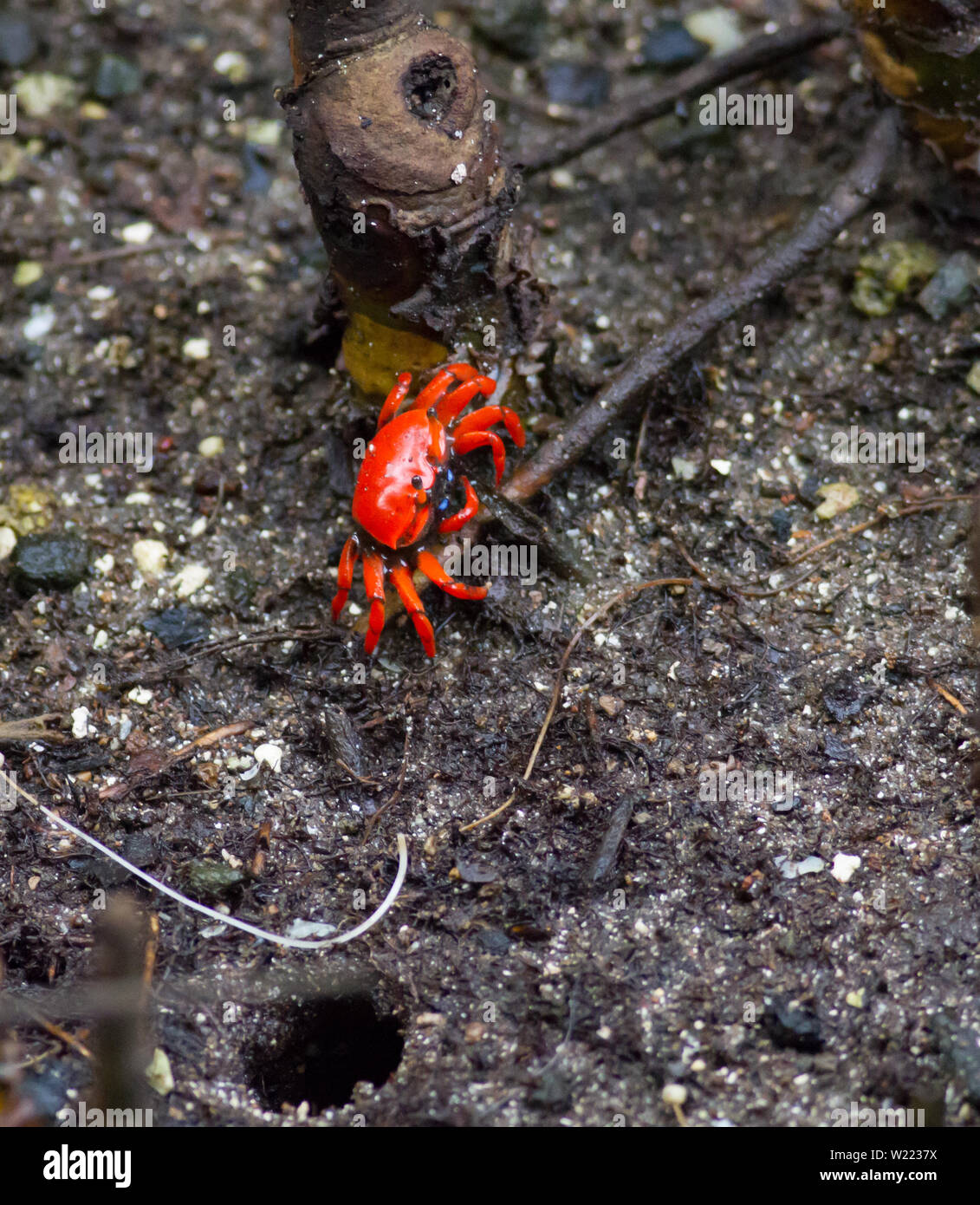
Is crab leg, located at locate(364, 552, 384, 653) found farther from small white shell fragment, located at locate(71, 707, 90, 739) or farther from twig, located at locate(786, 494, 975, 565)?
twig, located at locate(786, 494, 975, 565)

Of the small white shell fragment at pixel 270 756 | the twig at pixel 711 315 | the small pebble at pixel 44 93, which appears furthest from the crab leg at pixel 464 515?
the small pebble at pixel 44 93

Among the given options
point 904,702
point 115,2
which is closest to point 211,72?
point 115,2

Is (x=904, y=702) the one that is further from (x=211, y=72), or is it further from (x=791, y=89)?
(x=211, y=72)

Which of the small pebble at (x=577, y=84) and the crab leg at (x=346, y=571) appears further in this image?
the small pebble at (x=577, y=84)

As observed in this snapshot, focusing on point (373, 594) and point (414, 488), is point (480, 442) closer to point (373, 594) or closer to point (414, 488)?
point (414, 488)

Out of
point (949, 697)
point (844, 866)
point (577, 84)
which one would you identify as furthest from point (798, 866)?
point (577, 84)

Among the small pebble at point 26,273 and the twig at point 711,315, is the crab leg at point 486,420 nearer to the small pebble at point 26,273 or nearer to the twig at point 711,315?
the twig at point 711,315
